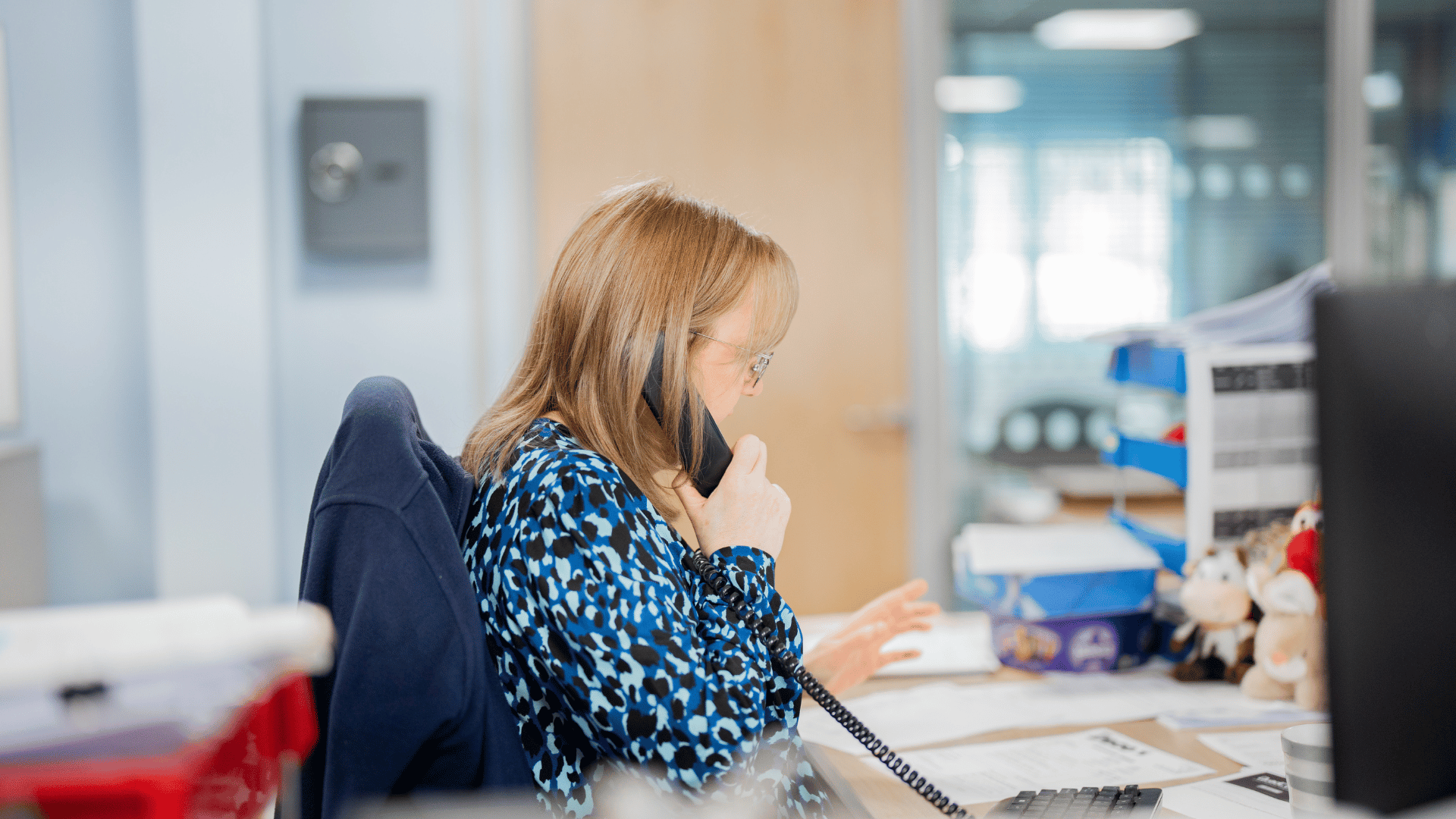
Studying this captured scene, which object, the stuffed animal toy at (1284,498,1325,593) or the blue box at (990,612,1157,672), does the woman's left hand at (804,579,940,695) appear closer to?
the blue box at (990,612,1157,672)

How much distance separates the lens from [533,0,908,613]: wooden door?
8.52ft

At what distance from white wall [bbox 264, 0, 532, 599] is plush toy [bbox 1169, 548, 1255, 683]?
1742mm

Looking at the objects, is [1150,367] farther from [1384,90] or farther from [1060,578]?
[1384,90]

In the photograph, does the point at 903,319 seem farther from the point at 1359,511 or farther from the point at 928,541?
the point at 1359,511

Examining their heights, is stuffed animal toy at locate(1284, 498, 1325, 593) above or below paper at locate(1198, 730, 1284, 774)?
above

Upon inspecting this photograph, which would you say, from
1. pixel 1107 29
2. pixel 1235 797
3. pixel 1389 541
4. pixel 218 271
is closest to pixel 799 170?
pixel 1107 29

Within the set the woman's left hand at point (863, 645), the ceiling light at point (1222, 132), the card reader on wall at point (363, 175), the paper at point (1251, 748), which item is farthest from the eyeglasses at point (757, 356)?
the ceiling light at point (1222, 132)

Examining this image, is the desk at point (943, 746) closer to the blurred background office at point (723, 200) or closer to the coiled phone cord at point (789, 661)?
the coiled phone cord at point (789, 661)

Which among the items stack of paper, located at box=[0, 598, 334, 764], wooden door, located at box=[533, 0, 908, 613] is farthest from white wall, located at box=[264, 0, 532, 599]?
stack of paper, located at box=[0, 598, 334, 764]

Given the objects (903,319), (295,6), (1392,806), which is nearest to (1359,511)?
(1392,806)

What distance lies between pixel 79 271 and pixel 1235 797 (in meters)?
2.66

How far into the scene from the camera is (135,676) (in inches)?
19.7

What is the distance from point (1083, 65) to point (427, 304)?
184 cm

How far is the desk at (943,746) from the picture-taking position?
37.9 inches
